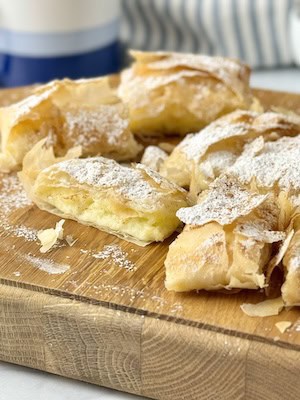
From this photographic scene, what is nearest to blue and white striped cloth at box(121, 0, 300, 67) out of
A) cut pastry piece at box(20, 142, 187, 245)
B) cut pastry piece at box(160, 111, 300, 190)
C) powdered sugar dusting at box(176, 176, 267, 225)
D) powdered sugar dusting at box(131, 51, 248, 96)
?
powdered sugar dusting at box(131, 51, 248, 96)

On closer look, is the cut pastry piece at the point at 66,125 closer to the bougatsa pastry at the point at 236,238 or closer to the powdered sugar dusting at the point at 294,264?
the bougatsa pastry at the point at 236,238

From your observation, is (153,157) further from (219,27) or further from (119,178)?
(219,27)

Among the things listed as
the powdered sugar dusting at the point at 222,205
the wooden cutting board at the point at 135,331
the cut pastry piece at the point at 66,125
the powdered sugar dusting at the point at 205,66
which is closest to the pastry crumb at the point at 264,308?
the wooden cutting board at the point at 135,331

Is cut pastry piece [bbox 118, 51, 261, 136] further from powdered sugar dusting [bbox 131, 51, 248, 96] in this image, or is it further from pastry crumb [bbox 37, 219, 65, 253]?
pastry crumb [bbox 37, 219, 65, 253]

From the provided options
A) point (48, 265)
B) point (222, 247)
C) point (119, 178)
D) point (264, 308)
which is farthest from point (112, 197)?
point (264, 308)

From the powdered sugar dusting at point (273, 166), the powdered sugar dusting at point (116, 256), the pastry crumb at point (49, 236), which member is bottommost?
the powdered sugar dusting at point (116, 256)
